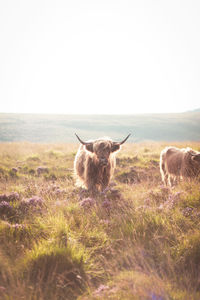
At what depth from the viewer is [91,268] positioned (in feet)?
8.06

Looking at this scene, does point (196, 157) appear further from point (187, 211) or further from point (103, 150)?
point (187, 211)

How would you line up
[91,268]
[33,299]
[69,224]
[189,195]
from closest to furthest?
1. [33,299]
2. [91,268]
3. [69,224]
4. [189,195]

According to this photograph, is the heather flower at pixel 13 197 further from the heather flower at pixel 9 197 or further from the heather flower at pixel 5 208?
the heather flower at pixel 5 208

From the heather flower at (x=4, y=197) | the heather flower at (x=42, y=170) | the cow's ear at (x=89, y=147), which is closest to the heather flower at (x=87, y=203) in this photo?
the heather flower at (x=4, y=197)

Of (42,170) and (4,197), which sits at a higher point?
(4,197)

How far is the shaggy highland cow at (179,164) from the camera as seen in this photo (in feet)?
20.0

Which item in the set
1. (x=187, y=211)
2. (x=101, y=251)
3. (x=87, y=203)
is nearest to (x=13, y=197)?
(x=87, y=203)

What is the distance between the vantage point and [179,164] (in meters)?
6.89

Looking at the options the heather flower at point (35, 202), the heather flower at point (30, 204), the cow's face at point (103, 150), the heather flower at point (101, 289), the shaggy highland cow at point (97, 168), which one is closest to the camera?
the heather flower at point (101, 289)

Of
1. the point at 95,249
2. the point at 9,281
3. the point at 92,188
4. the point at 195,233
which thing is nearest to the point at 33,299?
the point at 9,281

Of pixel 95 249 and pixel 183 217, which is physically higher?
pixel 183 217

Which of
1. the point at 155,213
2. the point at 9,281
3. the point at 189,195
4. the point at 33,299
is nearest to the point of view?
the point at 33,299

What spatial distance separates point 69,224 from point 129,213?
0.98 m

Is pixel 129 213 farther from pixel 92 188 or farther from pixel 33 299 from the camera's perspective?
pixel 92 188
